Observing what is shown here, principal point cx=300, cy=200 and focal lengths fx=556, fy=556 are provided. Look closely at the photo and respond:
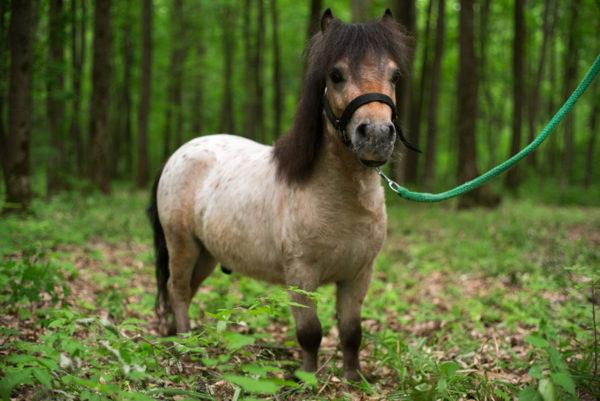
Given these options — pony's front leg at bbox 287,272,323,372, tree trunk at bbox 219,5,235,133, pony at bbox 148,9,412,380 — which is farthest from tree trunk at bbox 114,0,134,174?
pony's front leg at bbox 287,272,323,372

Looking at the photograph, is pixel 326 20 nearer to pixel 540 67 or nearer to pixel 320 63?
pixel 320 63

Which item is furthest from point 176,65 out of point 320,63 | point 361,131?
point 361,131

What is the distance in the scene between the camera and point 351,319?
12.8ft

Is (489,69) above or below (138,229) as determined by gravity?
above

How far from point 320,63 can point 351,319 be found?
1.76 meters

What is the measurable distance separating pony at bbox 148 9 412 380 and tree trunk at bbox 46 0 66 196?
25.4 ft

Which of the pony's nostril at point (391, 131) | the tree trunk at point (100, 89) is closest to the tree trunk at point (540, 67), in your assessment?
the tree trunk at point (100, 89)

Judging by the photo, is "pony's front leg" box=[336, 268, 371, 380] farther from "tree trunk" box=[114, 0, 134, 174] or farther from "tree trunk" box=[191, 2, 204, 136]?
"tree trunk" box=[191, 2, 204, 136]

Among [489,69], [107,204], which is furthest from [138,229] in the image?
[489,69]

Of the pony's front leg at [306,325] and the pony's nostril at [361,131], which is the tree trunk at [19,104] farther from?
the pony's nostril at [361,131]

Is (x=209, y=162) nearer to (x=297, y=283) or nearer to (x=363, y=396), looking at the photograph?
(x=297, y=283)

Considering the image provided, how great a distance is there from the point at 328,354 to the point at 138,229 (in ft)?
20.9

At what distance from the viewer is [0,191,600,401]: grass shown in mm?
2525

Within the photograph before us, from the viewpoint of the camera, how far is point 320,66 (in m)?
3.46
